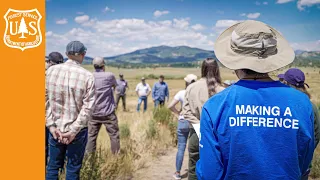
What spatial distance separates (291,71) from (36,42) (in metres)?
3.24

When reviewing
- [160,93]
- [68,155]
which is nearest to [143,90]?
[160,93]

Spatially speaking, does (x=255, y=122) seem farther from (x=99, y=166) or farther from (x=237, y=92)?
(x=99, y=166)

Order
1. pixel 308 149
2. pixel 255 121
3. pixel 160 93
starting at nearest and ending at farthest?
pixel 255 121
pixel 308 149
pixel 160 93

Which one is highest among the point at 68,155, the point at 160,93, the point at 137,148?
the point at 160,93

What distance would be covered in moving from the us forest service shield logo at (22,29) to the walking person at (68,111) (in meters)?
1.19

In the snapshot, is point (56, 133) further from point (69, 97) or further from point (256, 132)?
point (256, 132)

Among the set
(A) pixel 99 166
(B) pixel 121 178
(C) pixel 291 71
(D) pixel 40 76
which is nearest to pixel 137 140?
(B) pixel 121 178

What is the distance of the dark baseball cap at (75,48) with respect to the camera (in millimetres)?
3068

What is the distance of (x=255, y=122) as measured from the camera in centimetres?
126

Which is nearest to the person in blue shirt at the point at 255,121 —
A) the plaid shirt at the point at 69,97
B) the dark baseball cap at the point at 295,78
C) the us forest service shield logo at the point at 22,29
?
the dark baseball cap at the point at 295,78

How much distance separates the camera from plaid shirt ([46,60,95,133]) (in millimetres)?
2965

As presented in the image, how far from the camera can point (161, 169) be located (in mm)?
4910

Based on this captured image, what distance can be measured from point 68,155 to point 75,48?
1.09m

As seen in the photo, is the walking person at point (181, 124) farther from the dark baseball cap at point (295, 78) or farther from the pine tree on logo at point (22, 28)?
the pine tree on logo at point (22, 28)
